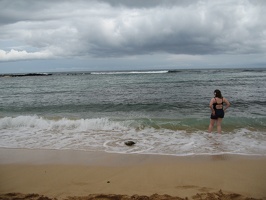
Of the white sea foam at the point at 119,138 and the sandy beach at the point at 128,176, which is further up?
the sandy beach at the point at 128,176

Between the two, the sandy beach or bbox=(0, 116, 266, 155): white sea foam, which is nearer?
the sandy beach

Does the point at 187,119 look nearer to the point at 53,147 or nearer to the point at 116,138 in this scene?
the point at 116,138

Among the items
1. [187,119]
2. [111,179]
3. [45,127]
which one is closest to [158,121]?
[187,119]

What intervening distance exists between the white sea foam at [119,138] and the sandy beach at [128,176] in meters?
0.79

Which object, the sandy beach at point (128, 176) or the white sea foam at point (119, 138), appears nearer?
the sandy beach at point (128, 176)

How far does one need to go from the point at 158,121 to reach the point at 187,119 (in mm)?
1556

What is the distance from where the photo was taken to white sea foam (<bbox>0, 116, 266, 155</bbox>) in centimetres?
809

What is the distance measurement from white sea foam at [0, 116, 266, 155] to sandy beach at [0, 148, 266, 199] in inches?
31.2

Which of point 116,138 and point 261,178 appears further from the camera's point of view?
point 116,138

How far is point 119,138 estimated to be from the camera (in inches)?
384

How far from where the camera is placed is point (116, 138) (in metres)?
9.78

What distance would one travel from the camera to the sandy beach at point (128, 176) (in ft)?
15.8

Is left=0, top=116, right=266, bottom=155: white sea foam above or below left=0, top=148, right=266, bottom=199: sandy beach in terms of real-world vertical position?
below

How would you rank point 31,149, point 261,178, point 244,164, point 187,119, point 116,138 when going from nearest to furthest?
point 261,178 < point 244,164 < point 31,149 < point 116,138 < point 187,119
